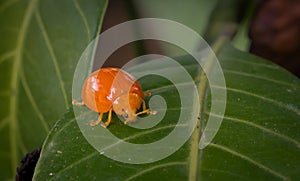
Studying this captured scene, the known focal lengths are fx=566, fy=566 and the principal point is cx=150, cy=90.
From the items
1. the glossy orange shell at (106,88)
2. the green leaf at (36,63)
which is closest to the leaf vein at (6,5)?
the green leaf at (36,63)

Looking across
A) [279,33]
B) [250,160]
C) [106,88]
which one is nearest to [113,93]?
[106,88]

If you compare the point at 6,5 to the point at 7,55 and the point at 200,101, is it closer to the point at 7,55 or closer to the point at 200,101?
the point at 7,55

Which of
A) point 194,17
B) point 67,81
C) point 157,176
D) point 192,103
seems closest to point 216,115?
point 192,103

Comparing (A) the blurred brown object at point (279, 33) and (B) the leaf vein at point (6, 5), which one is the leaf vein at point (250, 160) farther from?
(A) the blurred brown object at point (279, 33)

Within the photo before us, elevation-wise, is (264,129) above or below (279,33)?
above

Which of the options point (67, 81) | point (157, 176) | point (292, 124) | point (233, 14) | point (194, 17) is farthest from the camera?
point (194, 17)

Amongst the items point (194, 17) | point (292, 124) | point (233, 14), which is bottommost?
point (194, 17)

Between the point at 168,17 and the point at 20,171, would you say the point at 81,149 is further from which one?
the point at 168,17
